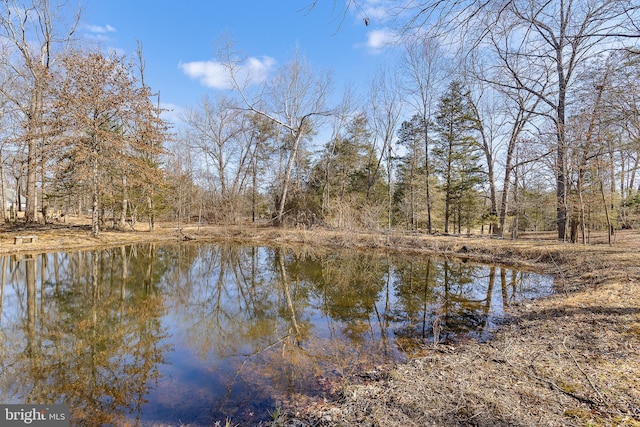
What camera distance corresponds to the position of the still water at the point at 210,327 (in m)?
3.54

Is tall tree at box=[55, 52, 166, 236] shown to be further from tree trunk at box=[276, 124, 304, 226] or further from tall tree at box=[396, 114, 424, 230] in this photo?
tall tree at box=[396, 114, 424, 230]

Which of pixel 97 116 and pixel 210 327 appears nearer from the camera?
pixel 210 327

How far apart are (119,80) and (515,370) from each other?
768 inches

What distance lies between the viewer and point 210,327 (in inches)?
235

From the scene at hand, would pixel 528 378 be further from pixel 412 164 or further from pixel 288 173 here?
pixel 412 164

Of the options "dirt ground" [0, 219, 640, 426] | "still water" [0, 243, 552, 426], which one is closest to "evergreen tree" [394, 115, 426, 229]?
"still water" [0, 243, 552, 426]

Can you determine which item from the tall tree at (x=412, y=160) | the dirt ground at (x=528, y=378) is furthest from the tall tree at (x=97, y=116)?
the tall tree at (x=412, y=160)

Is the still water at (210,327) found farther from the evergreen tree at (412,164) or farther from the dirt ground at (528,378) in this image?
the evergreen tree at (412,164)

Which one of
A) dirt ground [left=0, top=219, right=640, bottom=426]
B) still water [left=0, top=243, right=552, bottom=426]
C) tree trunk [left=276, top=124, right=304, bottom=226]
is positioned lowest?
still water [left=0, top=243, right=552, bottom=426]

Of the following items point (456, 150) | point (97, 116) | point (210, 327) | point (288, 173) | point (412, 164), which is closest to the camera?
point (210, 327)

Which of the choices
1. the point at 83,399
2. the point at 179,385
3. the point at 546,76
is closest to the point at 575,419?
the point at 179,385

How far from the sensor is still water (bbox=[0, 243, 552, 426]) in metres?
3.54

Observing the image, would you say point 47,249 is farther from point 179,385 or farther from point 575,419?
point 575,419

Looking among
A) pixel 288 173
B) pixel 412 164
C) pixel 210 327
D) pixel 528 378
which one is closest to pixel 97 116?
pixel 288 173
